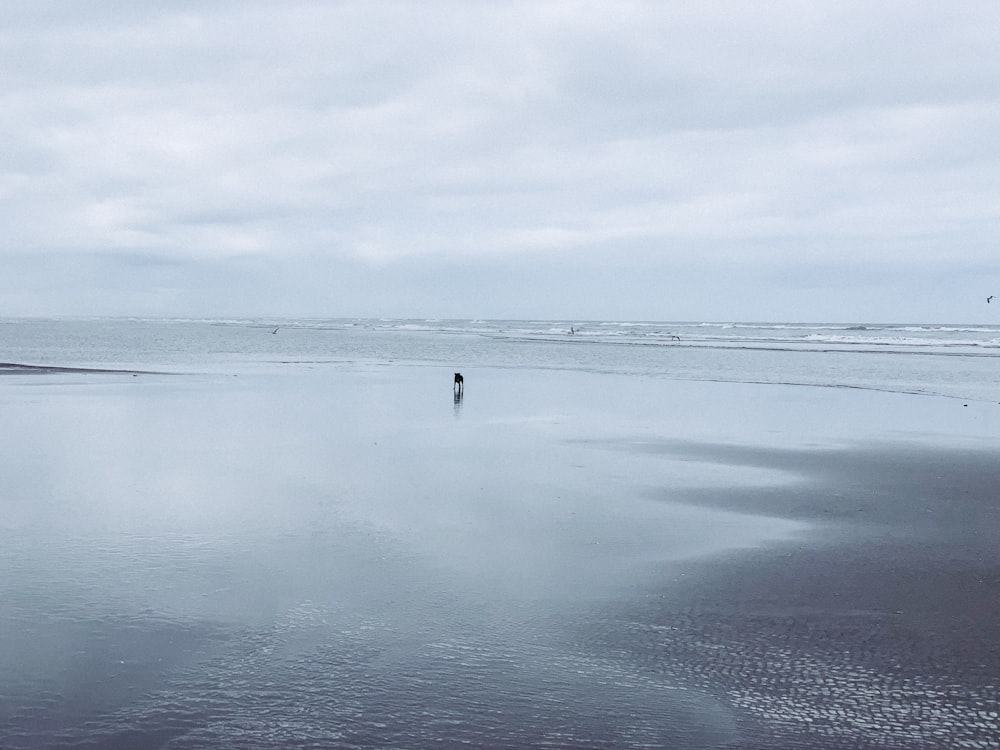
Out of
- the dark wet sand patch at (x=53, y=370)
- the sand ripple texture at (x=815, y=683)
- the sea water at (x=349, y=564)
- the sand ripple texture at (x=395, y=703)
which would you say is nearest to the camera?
the sand ripple texture at (x=395, y=703)

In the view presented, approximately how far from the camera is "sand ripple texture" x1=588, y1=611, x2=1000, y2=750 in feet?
19.6

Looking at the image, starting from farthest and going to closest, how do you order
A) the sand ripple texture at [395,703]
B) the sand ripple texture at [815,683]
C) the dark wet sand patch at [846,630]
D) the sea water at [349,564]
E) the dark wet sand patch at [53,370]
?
1. the dark wet sand patch at [53,370]
2. the dark wet sand patch at [846,630]
3. the sea water at [349,564]
4. the sand ripple texture at [815,683]
5. the sand ripple texture at [395,703]

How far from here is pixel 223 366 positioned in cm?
4459

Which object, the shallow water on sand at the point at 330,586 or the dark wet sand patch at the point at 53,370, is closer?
the shallow water on sand at the point at 330,586

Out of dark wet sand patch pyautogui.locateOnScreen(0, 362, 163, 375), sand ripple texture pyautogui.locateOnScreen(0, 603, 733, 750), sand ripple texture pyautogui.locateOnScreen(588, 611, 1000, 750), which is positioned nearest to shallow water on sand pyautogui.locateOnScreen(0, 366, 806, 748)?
sand ripple texture pyautogui.locateOnScreen(0, 603, 733, 750)

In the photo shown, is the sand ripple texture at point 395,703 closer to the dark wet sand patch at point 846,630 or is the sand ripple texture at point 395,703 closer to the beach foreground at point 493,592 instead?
the beach foreground at point 493,592

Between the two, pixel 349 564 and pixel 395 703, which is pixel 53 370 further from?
pixel 395 703

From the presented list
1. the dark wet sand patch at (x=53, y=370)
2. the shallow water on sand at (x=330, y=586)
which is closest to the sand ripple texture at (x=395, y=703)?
the shallow water on sand at (x=330, y=586)

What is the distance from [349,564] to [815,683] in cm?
506

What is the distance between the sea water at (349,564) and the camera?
6.10 meters

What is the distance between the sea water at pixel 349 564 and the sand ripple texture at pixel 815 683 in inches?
13.5

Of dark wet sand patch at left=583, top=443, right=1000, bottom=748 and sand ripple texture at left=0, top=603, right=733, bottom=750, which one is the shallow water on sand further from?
dark wet sand patch at left=583, top=443, right=1000, bottom=748

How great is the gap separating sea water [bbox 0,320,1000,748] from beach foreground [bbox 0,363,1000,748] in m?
0.04

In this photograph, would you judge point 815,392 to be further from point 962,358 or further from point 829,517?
point 962,358
